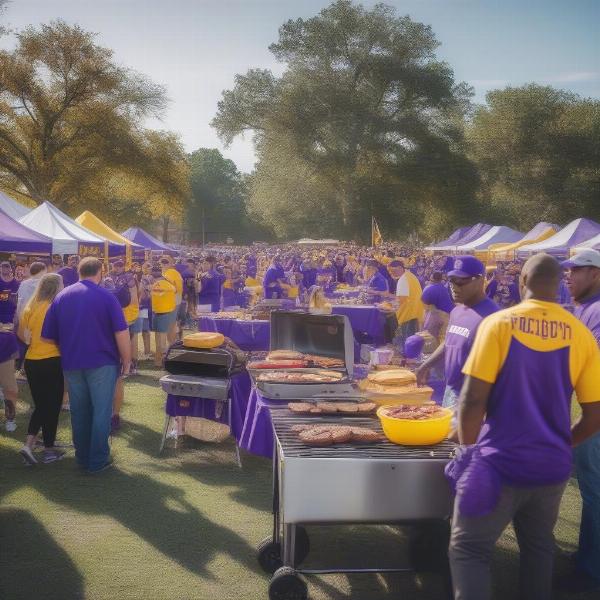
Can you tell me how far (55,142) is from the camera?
108ft

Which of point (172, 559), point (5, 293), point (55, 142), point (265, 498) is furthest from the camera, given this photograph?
point (55, 142)

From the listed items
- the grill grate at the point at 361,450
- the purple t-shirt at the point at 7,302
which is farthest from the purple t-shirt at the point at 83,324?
the purple t-shirt at the point at 7,302

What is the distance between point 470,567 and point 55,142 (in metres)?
34.2

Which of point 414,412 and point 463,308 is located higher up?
point 463,308

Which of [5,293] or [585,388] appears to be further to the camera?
[5,293]

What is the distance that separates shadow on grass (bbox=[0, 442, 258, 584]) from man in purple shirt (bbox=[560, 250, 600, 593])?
2.01 meters

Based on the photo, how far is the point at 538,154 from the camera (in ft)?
153

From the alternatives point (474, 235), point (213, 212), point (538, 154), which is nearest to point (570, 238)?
point (474, 235)

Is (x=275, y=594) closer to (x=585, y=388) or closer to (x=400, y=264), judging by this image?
(x=585, y=388)

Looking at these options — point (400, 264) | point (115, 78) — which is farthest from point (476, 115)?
point (400, 264)

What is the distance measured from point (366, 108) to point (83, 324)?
39.9 m

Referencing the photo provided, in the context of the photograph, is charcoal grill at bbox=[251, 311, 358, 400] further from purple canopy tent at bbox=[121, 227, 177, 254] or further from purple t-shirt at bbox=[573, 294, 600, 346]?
purple canopy tent at bbox=[121, 227, 177, 254]

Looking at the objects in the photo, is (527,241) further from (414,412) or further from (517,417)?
(517,417)

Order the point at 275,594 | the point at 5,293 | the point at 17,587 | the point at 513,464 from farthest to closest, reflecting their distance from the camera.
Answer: the point at 5,293, the point at 17,587, the point at 275,594, the point at 513,464
